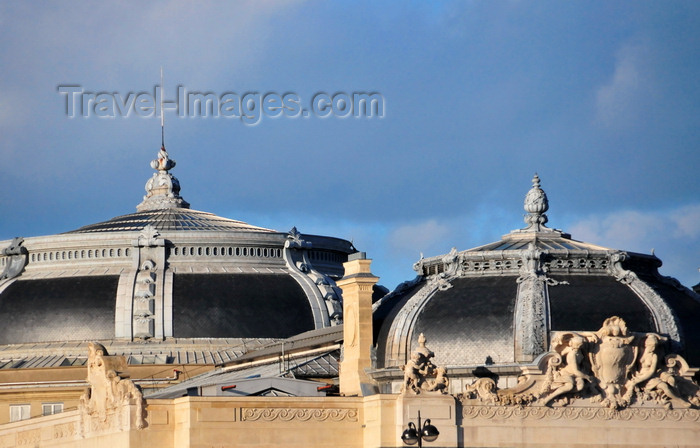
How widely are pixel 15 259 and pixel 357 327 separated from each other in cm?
3924

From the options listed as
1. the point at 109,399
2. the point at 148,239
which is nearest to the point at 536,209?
the point at 109,399

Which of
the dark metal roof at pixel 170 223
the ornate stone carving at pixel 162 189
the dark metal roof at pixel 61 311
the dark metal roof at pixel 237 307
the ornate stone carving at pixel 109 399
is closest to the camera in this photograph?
the ornate stone carving at pixel 109 399

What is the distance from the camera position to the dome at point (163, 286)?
11631cm

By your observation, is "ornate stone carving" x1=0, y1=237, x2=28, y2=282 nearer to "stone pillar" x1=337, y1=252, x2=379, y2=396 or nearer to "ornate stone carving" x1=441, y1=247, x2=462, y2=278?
"stone pillar" x1=337, y1=252, x2=379, y2=396

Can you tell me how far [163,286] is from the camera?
118m

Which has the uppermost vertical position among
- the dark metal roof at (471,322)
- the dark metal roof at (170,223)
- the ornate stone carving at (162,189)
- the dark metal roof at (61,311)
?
the ornate stone carving at (162,189)

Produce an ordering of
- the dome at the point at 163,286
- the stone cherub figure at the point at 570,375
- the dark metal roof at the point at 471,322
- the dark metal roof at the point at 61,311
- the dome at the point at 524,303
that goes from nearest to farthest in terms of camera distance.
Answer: the stone cherub figure at the point at 570,375 < the dark metal roof at the point at 471,322 < the dome at the point at 524,303 < the dark metal roof at the point at 61,311 < the dome at the point at 163,286

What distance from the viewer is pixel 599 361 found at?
265ft

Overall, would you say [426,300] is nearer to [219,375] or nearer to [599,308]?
[599,308]

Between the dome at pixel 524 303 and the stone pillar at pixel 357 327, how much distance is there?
2.07ft

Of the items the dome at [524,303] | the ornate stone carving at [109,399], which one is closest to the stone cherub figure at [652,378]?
the dome at [524,303]

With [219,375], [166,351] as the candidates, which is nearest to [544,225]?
[219,375]

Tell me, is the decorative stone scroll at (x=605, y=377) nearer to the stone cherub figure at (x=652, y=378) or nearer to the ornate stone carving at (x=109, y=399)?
the stone cherub figure at (x=652, y=378)

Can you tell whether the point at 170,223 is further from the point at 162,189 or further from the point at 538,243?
the point at 538,243
